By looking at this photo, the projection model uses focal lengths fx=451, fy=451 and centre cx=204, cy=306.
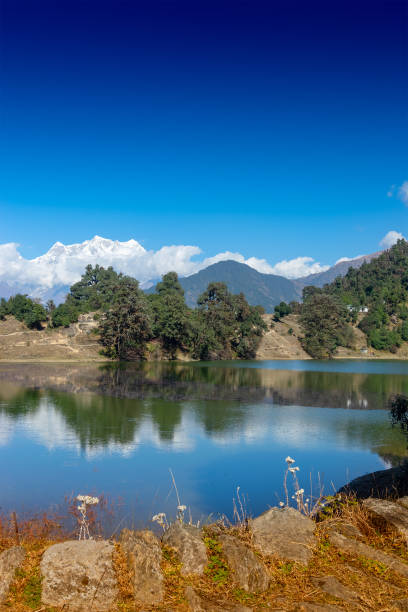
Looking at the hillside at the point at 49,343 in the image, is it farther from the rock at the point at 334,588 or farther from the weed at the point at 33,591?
the rock at the point at 334,588

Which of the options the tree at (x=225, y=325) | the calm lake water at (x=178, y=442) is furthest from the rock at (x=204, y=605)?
the tree at (x=225, y=325)

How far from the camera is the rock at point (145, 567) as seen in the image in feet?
18.4

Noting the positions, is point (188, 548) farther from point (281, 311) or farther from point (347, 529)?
point (281, 311)

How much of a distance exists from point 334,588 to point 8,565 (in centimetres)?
418

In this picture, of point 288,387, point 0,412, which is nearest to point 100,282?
point 288,387

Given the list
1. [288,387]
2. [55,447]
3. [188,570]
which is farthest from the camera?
[288,387]

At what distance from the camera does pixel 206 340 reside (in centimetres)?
8231

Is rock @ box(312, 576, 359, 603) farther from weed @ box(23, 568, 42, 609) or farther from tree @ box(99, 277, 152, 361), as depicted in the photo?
tree @ box(99, 277, 152, 361)

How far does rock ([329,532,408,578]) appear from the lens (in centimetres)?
650

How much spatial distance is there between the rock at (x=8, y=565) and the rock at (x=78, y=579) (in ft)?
1.07

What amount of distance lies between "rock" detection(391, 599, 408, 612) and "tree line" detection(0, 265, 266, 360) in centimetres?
6763

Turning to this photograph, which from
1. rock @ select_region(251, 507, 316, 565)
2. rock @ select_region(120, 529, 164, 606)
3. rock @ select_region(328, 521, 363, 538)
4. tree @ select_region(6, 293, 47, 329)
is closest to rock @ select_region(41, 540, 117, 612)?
rock @ select_region(120, 529, 164, 606)

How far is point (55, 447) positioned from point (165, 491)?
7.40m

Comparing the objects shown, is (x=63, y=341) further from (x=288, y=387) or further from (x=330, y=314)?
(x=330, y=314)
